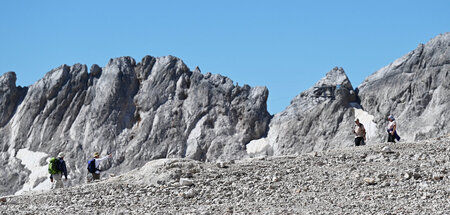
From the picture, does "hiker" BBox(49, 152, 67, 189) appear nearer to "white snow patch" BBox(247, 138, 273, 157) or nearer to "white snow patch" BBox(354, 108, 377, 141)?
"white snow patch" BBox(354, 108, 377, 141)

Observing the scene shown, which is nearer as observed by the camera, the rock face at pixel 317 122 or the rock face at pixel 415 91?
the rock face at pixel 415 91

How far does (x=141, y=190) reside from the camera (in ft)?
61.1

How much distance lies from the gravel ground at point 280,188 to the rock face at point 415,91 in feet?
105

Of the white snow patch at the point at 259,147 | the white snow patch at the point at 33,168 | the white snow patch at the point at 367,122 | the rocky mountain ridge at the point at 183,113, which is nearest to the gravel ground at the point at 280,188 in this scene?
the rocky mountain ridge at the point at 183,113

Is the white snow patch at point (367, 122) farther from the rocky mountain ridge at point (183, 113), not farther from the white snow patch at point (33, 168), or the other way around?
the white snow patch at point (33, 168)

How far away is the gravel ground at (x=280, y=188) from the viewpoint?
49.5ft

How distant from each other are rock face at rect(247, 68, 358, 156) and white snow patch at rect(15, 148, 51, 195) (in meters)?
16.9

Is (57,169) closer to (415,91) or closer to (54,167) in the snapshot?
(54,167)

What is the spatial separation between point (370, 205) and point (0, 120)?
196 feet

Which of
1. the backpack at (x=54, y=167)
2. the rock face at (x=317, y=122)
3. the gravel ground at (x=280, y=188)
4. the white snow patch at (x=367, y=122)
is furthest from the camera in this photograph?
the rock face at (x=317, y=122)

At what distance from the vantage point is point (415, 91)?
56.2 meters

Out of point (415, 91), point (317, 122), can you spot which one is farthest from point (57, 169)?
point (415, 91)

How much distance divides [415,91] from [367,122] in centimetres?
435

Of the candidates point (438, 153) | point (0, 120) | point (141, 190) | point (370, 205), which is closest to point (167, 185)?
point (141, 190)
